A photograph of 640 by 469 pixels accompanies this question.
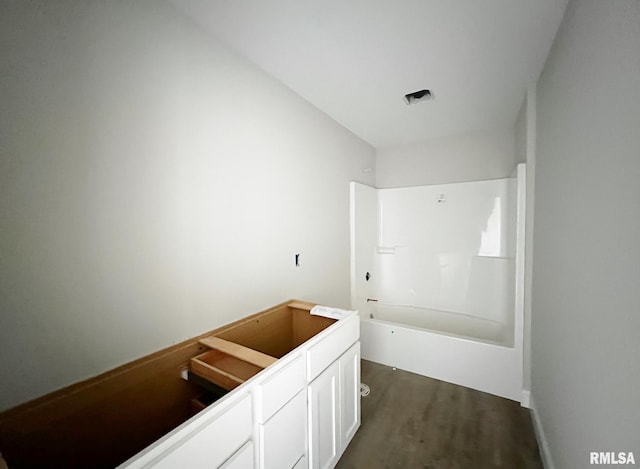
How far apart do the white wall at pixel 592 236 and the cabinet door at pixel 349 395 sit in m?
0.99

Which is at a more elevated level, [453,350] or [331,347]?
[331,347]

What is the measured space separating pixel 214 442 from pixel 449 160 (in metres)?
3.29

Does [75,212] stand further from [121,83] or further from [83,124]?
[121,83]

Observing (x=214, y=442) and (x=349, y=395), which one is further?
(x=349, y=395)

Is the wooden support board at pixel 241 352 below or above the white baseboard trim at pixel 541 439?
above

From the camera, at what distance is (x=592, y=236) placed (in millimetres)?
856

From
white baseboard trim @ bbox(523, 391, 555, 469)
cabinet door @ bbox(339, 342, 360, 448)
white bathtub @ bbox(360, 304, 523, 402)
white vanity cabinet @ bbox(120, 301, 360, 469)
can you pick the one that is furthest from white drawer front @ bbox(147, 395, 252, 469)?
white bathtub @ bbox(360, 304, 523, 402)

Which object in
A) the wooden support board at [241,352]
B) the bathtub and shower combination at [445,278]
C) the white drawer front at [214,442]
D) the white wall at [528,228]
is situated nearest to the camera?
the white drawer front at [214,442]

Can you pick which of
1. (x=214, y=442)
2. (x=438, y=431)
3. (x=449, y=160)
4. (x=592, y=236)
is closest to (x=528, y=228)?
(x=592, y=236)

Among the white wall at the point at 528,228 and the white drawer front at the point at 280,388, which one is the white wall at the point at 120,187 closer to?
the white drawer front at the point at 280,388

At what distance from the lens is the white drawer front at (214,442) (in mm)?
613

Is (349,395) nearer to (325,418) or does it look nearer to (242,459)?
(325,418)

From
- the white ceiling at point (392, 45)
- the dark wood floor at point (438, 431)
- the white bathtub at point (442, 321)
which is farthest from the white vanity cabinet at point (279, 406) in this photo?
the white ceiling at point (392, 45)

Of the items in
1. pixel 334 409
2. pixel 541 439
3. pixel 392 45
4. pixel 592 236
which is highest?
pixel 392 45
